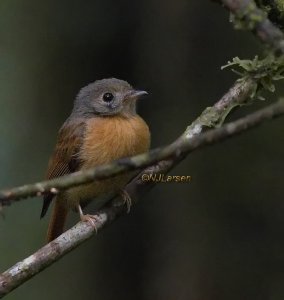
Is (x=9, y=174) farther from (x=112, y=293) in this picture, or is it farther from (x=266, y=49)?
(x=266, y=49)

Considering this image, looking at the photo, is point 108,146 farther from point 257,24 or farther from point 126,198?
point 257,24

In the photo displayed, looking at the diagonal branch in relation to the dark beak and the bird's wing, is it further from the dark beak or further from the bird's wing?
the dark beak

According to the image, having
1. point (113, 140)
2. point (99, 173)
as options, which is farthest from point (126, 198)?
point (99, 173)

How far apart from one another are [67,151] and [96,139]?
22cm

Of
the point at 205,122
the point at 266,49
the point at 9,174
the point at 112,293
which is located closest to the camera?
the point at 266,49

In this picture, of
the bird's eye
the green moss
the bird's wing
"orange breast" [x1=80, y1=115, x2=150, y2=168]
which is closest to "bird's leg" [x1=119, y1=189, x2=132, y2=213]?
"orange breast" [x1=80, y1=115, x2=150, y2=168]

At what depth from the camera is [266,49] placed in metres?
2.08

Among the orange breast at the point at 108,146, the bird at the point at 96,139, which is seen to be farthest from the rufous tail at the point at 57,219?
the orange breast at the point at 108,146

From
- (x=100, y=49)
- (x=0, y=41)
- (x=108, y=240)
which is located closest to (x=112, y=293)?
(x=108, y=240)

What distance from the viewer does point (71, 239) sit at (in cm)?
324

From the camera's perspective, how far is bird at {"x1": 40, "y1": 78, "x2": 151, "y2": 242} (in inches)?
169

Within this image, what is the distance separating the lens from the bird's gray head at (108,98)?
4.59 m

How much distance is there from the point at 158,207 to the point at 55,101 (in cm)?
123

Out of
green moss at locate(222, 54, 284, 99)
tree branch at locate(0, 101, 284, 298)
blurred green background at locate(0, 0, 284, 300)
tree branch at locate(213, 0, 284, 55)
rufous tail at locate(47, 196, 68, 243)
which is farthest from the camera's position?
rufous tail at locate(47, 196, 68, 243)
